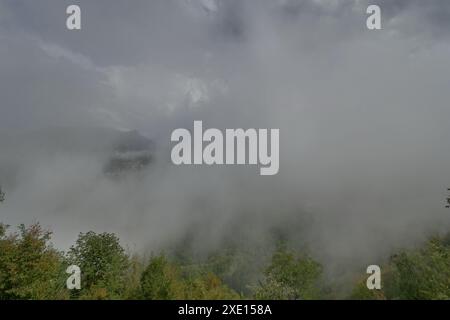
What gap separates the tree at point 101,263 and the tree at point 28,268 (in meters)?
5.19

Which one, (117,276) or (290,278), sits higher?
(117,276)

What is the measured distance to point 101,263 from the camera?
6512 centimetres

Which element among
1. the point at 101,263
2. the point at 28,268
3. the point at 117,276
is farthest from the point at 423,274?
the point at 28,268

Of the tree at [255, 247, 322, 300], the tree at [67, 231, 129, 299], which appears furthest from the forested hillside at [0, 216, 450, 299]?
the tree at [255, 247, 322, 300]

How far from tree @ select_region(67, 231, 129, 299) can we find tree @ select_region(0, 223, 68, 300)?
519 cm

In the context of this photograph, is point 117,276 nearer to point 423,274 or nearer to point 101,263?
point 101,263

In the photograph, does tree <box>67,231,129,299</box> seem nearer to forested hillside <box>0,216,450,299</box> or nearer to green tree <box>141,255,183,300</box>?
forested hillside <box>0,216,450,299</box>

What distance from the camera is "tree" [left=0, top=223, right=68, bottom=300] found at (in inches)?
1961

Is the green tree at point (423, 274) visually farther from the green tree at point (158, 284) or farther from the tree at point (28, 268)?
the tree at point (28, 268)

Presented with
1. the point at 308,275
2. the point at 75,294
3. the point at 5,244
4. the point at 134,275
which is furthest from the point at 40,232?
the point at 308,275

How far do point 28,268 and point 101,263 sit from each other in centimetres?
1452

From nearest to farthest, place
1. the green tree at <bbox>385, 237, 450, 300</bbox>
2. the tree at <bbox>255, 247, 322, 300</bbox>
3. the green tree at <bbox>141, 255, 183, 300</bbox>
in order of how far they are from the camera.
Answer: the green tree at <bbox>141, 255, 183, 300</bbox> < the green tree at <bbox>385, 237, 450, 300</bbox> < the tree at <bbox>255, 247, 322, 300</bbox>
